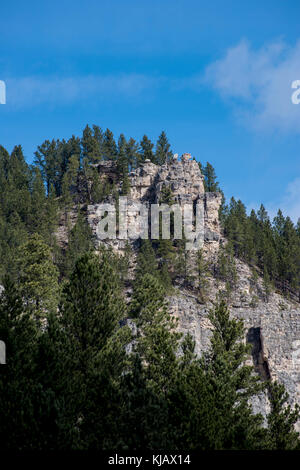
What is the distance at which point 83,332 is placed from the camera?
26.3 m

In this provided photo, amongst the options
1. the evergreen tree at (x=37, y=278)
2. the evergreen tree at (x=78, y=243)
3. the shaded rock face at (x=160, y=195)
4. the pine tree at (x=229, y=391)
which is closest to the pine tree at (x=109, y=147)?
the shaded rock face at (x=160, y=195)

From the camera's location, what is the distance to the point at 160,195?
74.1 meters

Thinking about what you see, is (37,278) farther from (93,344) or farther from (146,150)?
(146,150)

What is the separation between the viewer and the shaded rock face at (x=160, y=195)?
70.9m

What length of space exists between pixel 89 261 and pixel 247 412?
13078 millimetres

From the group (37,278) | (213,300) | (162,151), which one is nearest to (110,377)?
(37,278)

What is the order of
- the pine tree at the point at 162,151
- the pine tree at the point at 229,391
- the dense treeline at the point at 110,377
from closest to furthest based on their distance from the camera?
1. the dense treeline at the point at 110,377
2. the pine tree at the point at 229,391
3. the pine tree at the point at 162,151

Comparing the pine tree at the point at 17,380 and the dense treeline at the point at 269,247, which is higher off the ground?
the dense treeline at the point at 269,247

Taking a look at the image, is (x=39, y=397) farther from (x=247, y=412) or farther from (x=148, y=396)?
(x=247, y=412)

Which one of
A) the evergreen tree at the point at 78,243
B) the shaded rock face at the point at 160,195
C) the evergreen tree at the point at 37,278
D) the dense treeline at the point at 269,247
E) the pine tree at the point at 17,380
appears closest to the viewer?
the pine tree at the point at 17,380

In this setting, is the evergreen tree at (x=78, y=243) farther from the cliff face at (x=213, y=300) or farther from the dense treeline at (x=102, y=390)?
the dense treeline at (x=102, y=390)

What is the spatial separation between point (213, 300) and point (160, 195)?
22.0m

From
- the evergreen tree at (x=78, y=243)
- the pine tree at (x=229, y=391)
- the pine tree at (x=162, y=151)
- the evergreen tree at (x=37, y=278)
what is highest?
the pine tree at (x=162, y=151)
